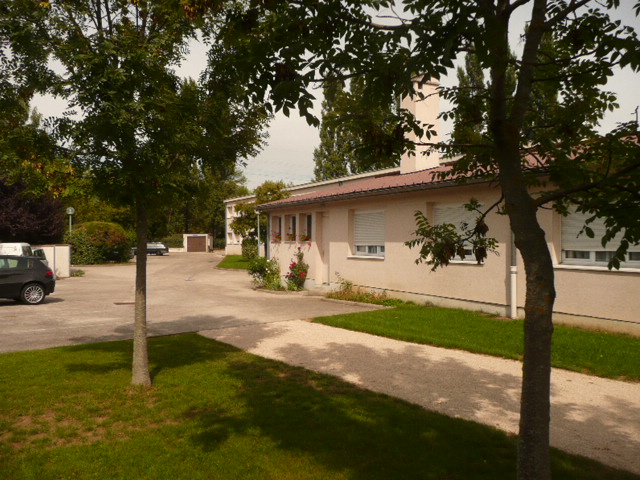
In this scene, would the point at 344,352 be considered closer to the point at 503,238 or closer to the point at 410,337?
the point at 410,337

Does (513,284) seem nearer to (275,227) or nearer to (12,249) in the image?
(275,227)

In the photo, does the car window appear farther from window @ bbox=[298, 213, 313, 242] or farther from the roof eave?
window @ bbox=[298, 213, 313, 242]

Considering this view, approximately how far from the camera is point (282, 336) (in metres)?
9.77

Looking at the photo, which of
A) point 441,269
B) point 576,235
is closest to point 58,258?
point 441,269

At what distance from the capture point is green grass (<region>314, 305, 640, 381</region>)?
728 centimetres

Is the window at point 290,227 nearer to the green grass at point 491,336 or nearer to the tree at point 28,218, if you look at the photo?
the green grass at point 491,336

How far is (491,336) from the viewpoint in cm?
923

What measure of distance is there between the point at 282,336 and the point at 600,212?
759 centimetres

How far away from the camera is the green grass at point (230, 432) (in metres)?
4.07

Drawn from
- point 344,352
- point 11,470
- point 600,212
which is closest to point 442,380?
point 344,352

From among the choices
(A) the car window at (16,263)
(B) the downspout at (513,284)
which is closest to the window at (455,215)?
(B) the downspout at (513,284)

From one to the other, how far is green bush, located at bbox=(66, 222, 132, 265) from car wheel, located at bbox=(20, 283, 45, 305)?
20947 mm

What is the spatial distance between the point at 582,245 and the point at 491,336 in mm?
2834

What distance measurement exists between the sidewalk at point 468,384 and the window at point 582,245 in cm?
367
